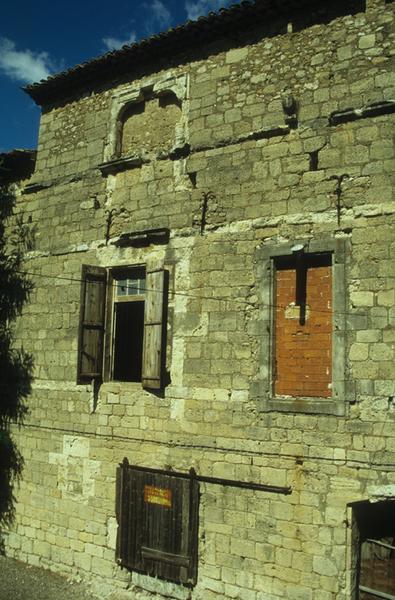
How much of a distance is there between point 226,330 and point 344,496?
7.96 ft

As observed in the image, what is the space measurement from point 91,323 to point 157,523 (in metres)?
2.94

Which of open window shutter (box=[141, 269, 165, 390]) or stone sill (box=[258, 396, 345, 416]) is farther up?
open window shutter (box=[141, 269, 165, 390])

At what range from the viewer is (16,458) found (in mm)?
8711

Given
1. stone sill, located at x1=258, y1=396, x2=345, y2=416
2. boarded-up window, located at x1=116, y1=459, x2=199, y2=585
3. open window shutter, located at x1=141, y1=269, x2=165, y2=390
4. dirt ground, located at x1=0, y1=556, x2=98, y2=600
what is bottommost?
dirt ground, located at x1=0, y1=556, x2=98, y2=600

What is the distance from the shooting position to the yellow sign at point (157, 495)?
23.1 feet

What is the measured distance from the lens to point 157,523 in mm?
7074

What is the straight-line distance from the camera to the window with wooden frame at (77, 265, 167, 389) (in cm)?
737

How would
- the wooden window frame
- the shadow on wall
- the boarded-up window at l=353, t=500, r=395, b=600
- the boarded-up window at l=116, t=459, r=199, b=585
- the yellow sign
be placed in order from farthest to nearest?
1. the shadow on wall
2. the wooden window frame
3. the yellow sign
4. the boarded-up window at l=116, t=459, r=199, b=585
5. the boarded-up window at l=353, t=500, r=395, b=600

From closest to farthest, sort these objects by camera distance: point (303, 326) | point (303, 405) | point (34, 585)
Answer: point (303, 405) < point (303, 326) < point (34, 585)

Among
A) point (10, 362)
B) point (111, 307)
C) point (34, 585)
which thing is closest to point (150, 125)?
point (111, 307)

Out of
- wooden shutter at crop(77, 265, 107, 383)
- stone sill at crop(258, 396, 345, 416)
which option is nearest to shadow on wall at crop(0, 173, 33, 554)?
wooden shutter at crop(77, 265, 107, 383)

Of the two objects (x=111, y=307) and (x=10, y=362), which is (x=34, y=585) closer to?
(x=10, y=362)

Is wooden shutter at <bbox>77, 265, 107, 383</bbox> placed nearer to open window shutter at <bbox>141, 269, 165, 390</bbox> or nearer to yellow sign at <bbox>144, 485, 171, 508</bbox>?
open window shutter at <bbox>141, 269, 165, 390</bbox>

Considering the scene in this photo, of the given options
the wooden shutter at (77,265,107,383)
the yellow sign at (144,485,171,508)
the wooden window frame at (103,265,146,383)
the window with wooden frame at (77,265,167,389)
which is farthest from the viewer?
the wooden window frame at (103,265,146,383)
